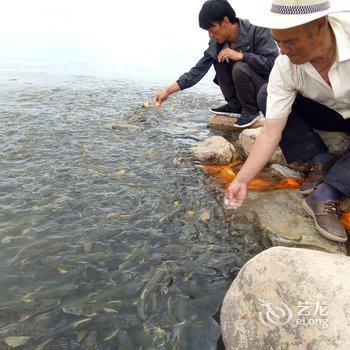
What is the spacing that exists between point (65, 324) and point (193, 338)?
954 mm

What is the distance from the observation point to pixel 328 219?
3.85 metres

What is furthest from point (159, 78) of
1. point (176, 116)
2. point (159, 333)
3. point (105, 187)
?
point (159, 333)

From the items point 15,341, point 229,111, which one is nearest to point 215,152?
point 229,111

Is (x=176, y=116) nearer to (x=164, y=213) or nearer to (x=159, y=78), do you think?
(x=164, y=213)

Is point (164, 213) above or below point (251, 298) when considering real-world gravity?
below

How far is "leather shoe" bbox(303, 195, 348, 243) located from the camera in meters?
3.76

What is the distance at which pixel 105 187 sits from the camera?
5.00 meters

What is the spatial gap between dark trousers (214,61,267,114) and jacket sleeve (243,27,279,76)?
0.40 feet

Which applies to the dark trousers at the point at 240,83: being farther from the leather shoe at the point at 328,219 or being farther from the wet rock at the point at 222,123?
the leather shoe at the point at 328,219

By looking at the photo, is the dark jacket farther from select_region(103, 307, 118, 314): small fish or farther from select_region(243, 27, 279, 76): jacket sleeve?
select_region(103, 307, 118, 314): small fish

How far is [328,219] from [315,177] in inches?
36.7

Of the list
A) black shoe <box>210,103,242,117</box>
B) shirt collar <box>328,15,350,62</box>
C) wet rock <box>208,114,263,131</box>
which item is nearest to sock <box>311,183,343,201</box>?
shirt collar <box>328,15,350,62</box>

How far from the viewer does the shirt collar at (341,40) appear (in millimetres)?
3453

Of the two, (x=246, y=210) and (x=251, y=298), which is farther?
(x=246, y=210)
